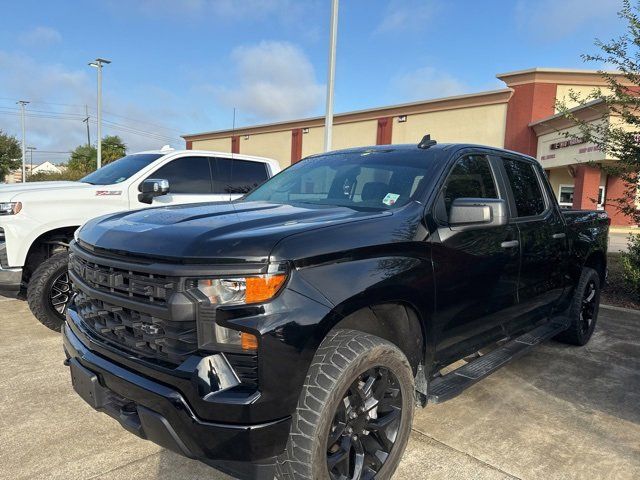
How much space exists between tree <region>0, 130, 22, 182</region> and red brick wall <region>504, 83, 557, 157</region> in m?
41.6

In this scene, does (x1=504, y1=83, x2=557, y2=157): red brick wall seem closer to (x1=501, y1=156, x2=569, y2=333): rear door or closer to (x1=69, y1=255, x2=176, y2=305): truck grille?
(x1=501, y1=156, x2=569, y2=333): rear door

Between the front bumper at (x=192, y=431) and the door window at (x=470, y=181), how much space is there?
1.71 meters

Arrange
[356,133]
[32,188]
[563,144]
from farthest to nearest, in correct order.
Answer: [356,133] → [563,144] → [32,188]

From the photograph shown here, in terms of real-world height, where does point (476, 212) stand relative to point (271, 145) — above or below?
below

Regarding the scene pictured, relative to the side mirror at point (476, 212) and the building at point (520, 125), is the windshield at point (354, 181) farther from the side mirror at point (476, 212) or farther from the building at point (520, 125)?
the building at point (520, 125)

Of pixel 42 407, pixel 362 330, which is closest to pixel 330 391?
pixel 362 330

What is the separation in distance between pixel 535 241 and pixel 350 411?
7.38 feet

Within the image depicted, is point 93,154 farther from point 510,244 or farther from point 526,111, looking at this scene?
point 510,244

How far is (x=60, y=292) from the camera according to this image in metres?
4.92

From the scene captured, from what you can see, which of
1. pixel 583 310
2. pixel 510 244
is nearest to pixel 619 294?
pixel 583 310

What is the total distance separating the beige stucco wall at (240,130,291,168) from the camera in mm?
→ 37688

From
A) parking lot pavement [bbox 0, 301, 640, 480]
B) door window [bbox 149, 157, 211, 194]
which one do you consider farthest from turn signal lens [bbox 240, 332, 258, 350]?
door window [bbox 149, 157, 211, 194]

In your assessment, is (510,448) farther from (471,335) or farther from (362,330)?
(362,330)

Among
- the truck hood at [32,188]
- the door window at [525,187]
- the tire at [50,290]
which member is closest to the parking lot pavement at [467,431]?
the tire at [50,290]
